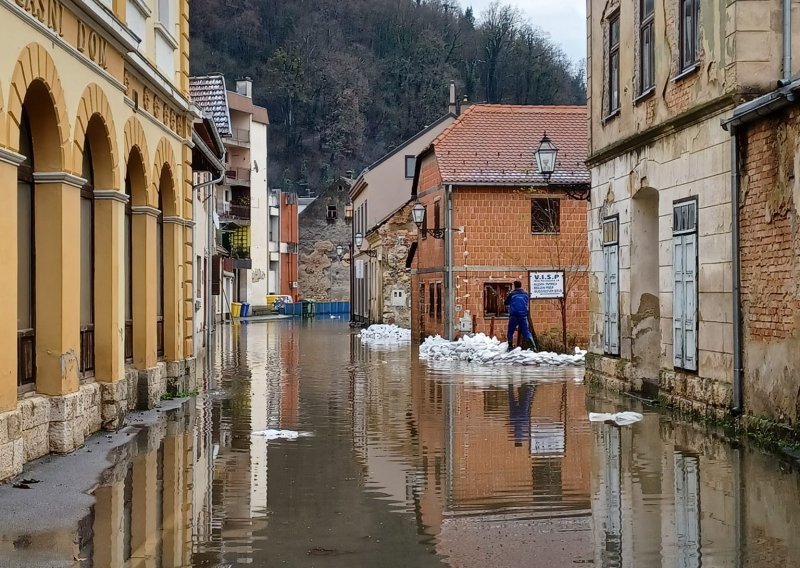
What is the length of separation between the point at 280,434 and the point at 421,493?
3.94m

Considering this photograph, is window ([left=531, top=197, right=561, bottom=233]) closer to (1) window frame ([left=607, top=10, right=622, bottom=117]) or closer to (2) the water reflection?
(1) window frame ([left=607, top=10, right=622, bottom=117])

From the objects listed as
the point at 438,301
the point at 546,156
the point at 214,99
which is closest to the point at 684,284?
the point at 546,156

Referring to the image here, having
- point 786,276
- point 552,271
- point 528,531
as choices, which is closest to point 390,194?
point 552,271

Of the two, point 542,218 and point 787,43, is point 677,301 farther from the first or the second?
point 542,218

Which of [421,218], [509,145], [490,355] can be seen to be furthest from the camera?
[509,145]

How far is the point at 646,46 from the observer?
1658cm

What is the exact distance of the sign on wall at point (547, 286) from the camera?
1256 inches

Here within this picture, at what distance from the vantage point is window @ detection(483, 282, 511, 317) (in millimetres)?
32344

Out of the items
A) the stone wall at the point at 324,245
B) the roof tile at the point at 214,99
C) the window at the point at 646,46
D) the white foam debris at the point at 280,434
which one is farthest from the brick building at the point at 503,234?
the stone wall at the point at 324,245

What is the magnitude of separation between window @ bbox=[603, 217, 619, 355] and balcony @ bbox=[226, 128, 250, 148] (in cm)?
5672

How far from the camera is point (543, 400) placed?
16.6 meters

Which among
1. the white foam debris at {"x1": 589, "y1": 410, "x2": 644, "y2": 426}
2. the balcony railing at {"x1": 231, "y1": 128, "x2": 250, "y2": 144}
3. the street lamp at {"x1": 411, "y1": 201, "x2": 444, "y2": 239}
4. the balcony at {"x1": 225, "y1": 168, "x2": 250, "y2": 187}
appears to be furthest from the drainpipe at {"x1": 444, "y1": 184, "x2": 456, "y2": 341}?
the balcony railing at {"x1": 231, "y1": 128, "x2": 250, "y2": 144}

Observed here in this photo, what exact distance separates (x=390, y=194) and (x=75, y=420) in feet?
137

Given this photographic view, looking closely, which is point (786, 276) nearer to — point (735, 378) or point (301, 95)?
point (735, 378)
